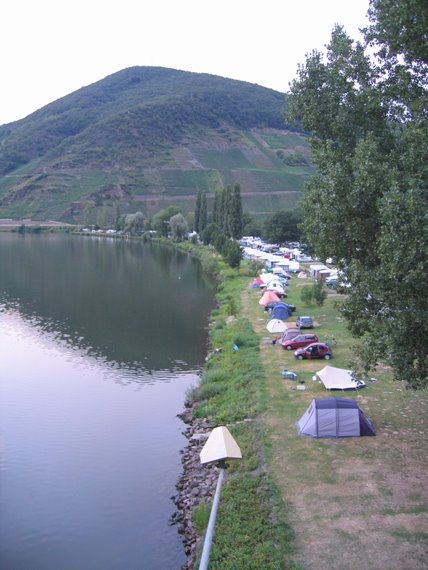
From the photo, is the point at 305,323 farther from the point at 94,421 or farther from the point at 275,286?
the point at 94,421

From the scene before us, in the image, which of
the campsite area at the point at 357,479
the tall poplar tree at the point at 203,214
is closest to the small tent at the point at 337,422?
the campsite area at the point at 357,479

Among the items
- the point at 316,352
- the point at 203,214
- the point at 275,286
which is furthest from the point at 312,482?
the point at 203,214

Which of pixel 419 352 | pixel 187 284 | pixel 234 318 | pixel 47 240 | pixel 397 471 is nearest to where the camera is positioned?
pixel 419 352

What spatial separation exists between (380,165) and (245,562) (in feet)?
32.0

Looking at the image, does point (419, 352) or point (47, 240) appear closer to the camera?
point (419, 352)

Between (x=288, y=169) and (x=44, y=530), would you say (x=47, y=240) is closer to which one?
(x=288, y=169)

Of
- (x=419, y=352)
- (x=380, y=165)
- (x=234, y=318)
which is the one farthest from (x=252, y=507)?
(x=234, y=318)

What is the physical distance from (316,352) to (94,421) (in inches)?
470

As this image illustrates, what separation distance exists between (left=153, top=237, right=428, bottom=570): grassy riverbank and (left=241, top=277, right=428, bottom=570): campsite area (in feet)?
0.10

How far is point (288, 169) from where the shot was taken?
652 feet

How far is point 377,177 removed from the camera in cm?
1300

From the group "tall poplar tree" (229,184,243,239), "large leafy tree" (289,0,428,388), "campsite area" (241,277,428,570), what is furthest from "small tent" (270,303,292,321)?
"tall poplar tree" (229,184,243,239)

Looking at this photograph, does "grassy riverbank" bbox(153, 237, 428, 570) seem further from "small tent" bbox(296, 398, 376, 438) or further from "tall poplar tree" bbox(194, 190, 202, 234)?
"tall poplar tree" bbox(194, 190, 202, 234)

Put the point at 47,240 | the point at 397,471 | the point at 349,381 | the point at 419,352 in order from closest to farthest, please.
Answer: the point at 419,352 → the point at 397,471 → the point at 349,381 → the point at 47,240
